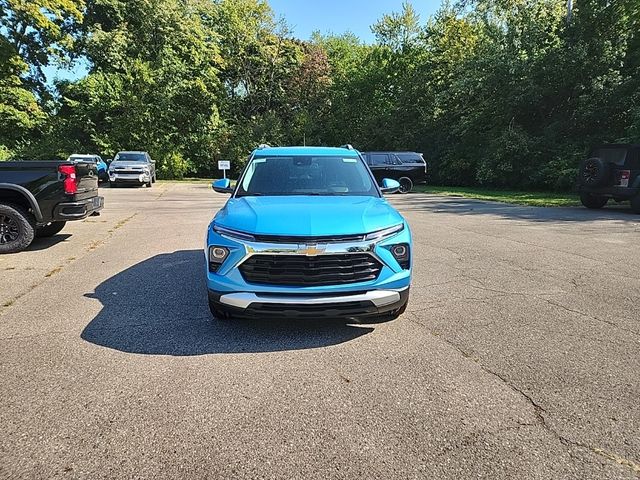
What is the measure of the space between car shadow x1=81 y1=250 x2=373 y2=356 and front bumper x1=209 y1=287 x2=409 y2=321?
30cm

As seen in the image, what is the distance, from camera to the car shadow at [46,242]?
8.67m

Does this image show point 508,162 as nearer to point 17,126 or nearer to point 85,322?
point 85,322

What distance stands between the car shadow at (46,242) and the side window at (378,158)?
16.1m

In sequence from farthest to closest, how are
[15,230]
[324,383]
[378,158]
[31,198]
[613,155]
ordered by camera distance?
[378,158], [613,155], [15,230], [31,198], [324,383]

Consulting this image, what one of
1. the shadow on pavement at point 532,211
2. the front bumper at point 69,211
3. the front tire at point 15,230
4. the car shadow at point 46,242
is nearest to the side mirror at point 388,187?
the front bumper at point 69,211

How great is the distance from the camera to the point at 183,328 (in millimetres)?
4512

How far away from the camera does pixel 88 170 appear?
8883mm

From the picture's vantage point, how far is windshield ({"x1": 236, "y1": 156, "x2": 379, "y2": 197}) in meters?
Answer: 5.42

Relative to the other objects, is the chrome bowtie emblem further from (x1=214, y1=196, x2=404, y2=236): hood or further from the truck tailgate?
the truck tailgate

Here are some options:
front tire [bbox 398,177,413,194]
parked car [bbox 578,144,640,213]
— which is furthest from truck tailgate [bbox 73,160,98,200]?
front tire [bbox 398,177,413,194]

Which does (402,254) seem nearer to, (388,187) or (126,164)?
(388,187)

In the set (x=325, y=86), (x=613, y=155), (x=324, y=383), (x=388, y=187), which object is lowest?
(x=324, y=383)

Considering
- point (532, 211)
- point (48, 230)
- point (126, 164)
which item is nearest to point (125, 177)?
point (126, 164)

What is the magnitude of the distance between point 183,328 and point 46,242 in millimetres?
6306
